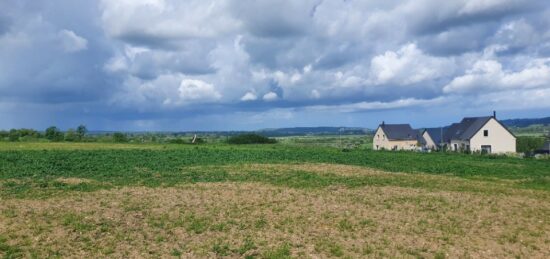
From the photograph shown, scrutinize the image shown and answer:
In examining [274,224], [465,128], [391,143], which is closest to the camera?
[274,224]

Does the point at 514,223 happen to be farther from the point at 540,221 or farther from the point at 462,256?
the point at 462,256

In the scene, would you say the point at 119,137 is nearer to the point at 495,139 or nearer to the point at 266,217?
the point at 495,139

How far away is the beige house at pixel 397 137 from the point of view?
90.3 m

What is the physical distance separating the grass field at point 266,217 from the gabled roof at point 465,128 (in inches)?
2000

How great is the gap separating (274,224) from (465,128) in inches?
2869

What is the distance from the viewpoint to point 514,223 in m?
15.2

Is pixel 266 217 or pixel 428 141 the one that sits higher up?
pixel 428 141

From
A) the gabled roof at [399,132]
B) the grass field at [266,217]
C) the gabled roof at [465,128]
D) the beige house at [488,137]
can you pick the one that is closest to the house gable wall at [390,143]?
the gabled roof at [399,132]

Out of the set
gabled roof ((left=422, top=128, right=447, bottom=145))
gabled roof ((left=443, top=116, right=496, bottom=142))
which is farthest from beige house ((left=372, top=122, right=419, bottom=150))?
gabled roof ((left=443, top=116, right=496, bottom=142))

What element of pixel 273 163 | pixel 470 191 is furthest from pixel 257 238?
pixel 273 163

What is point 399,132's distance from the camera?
91750 mm

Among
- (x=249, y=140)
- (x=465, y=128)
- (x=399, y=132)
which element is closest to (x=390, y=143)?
(x=399, y=132)

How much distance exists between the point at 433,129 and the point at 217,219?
84578 millimetres

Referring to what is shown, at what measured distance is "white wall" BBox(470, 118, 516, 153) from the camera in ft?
242
